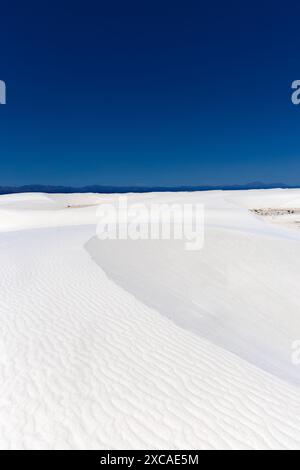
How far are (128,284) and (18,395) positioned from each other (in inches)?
175

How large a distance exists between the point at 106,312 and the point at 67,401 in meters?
2.32

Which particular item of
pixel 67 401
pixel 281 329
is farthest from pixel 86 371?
pixel 281 329

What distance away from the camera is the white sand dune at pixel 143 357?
2.90 metres

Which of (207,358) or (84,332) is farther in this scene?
(84,332)

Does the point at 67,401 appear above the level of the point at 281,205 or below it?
below

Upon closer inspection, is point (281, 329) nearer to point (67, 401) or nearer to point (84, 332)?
point (84, 332)

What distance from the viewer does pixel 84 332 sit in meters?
4.67

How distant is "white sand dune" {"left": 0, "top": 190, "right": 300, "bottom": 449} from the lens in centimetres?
290

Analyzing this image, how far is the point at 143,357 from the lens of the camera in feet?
13.4

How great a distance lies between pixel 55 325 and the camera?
4844mm

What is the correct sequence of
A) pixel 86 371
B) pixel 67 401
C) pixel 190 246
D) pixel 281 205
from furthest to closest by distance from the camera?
pixel 281 205 → pixel 190 246 → pixel 86 371 → pixel 67 401
